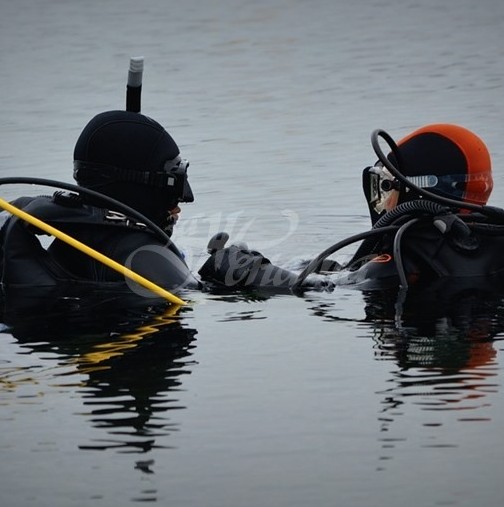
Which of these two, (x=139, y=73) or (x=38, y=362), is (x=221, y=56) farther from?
(x=38, y=362)

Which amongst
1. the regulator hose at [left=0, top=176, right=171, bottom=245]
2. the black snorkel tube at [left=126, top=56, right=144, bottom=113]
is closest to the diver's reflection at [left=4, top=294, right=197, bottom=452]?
the regulator hose at [left=0, top=176, right=171, bottom=245]

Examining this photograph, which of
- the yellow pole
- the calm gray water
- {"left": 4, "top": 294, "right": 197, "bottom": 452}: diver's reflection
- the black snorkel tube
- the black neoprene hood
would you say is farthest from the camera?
the black snorkel tube

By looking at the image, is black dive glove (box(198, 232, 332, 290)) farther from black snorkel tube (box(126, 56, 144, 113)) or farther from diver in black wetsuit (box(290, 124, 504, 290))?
black snorkel tube (box(126, 56, 144, 113))

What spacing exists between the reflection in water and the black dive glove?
456 mm

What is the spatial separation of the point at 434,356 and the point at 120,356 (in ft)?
4.32

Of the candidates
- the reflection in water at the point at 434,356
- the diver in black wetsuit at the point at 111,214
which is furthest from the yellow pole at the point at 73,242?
the reflection in water at the point at 434,356

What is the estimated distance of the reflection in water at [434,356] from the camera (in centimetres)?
620

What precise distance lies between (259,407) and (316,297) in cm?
227

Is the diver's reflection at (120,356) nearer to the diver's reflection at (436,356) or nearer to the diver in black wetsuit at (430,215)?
the diver's reflection at (436,356)

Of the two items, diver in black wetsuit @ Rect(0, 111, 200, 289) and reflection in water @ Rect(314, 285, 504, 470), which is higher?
diver in black wetsuit @ Rect(0, 111, 200, 289)

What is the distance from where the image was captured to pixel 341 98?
58.6 feet

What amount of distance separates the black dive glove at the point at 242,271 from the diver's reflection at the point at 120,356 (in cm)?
56

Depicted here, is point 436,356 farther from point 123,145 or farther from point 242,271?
point 123,145

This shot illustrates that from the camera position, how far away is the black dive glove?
8.77m
